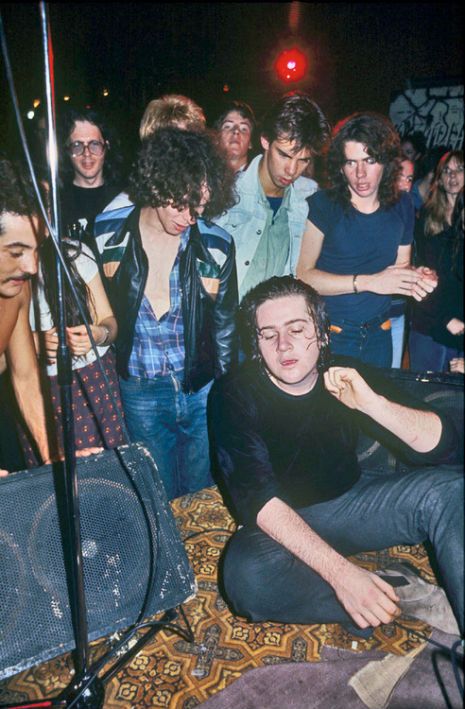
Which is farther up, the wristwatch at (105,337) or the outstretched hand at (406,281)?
the outstretched hand at (406,281)

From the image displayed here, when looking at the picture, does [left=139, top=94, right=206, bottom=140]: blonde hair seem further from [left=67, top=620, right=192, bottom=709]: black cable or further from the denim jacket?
[left=67, top=620, right=192, bottom=709]: black cable

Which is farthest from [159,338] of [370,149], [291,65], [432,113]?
[432,113]

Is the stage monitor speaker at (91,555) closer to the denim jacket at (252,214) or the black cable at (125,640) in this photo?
the black cable at (125,640)

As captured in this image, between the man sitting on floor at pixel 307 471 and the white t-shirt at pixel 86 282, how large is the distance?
644 millimetres

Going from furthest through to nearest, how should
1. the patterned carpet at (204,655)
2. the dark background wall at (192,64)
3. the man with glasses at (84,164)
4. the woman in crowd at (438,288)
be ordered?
the dark background wall at (192,64), the woman in crowd at (438,288), the man with glasses at (84,164), the patterned carpet at (204,655)

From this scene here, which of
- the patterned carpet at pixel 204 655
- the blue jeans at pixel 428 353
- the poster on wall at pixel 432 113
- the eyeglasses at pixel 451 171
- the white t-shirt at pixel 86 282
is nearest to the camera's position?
the patterned carpet at pixel 204 655

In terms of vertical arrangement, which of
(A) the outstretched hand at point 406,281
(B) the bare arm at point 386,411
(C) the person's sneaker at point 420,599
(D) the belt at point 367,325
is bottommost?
(C) the person's sneaker at point 420,599

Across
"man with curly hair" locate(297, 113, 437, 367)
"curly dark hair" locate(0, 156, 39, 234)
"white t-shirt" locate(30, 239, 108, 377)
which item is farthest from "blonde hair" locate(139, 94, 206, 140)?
"curly dark hair" locate(0, 156, 39, 234)

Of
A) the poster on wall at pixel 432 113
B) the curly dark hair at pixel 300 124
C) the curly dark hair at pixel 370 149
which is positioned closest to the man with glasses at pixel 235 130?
the curly dark hair at pixel 300 124

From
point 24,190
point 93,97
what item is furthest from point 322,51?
point 24,190

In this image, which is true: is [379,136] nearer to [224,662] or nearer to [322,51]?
[224,662]

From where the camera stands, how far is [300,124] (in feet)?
8.07

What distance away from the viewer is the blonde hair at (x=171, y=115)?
265 centimetres

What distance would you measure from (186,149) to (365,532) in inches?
72.4
